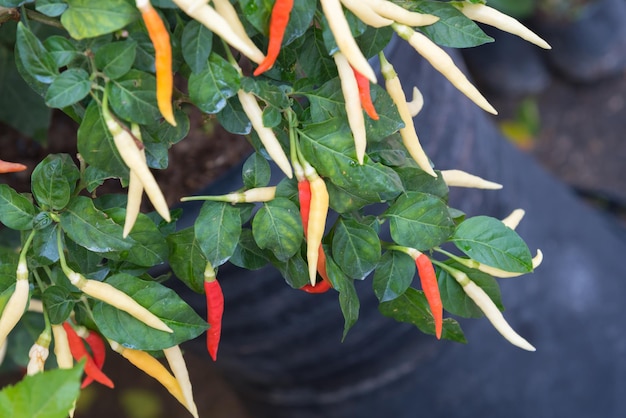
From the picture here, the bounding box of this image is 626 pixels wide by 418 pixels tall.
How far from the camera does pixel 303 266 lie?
432 millimetres

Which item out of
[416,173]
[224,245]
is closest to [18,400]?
[224,245]

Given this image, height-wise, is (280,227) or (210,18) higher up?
(210,18)

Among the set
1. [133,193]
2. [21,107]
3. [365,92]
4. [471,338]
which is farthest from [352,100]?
[471,338]

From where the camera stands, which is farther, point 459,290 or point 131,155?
point 459,290

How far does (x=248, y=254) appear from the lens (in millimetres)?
454

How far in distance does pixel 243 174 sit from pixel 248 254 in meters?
0.06

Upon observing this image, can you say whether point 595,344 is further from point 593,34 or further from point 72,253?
point 72,253

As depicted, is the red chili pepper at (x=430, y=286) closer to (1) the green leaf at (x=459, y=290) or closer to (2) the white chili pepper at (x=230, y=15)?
(1) the green leaf at (x=459, y=290)

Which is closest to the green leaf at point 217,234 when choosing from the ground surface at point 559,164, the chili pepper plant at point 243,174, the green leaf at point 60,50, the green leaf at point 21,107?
the chili pepper plant at point 243,174

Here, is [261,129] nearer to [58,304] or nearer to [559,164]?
[58,304]

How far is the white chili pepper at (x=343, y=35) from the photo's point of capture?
0.34 metres

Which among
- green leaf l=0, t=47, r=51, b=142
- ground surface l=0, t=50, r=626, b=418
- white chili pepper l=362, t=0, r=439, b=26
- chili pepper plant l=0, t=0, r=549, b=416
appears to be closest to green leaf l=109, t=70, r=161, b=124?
chili pepper plant l=0, t=0, r=549, b=416

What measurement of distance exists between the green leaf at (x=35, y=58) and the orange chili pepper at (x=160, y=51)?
54 millimetres

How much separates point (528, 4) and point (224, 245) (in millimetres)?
1307
